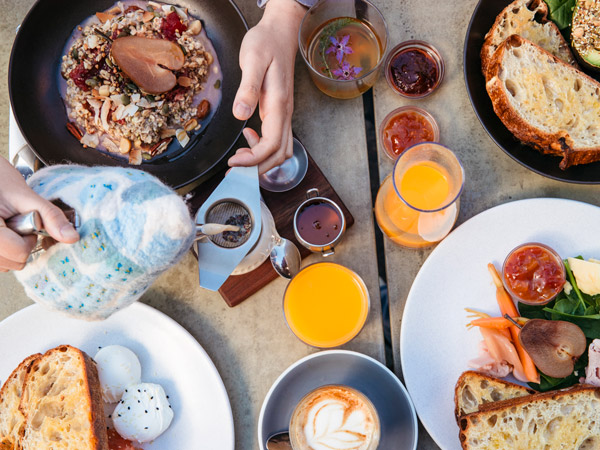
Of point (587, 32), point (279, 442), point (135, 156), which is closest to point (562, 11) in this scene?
point (587, 32)

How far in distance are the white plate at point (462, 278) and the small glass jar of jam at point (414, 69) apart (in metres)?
0.35

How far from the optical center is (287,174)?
122 cm

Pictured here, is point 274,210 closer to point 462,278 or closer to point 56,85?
point 462,278

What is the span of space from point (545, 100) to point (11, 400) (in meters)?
1.43

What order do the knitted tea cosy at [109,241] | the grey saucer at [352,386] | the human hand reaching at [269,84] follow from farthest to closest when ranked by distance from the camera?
the grey saucer at [352,386]
the human hand reaching at [269,84]
the knitted tea cosy at [109,241]

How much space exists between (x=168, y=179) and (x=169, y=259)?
48cm

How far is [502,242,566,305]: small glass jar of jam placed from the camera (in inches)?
43.3

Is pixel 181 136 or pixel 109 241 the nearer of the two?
pixel 109 241

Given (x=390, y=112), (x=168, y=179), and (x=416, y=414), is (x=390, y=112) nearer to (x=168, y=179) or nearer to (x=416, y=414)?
(x=168, y=179)

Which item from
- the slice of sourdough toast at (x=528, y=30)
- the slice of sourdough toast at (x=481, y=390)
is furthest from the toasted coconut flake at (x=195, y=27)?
the slice of sourdough toast at (x=481, y=390)

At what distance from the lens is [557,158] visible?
1146 millimetres

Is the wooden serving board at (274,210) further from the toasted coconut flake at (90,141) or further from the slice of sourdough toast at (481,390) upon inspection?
the slice of sourdough toast at (481,390)

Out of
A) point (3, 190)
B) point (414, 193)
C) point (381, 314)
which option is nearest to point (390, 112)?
point (414, 193)

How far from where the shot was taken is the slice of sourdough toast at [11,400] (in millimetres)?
1153
